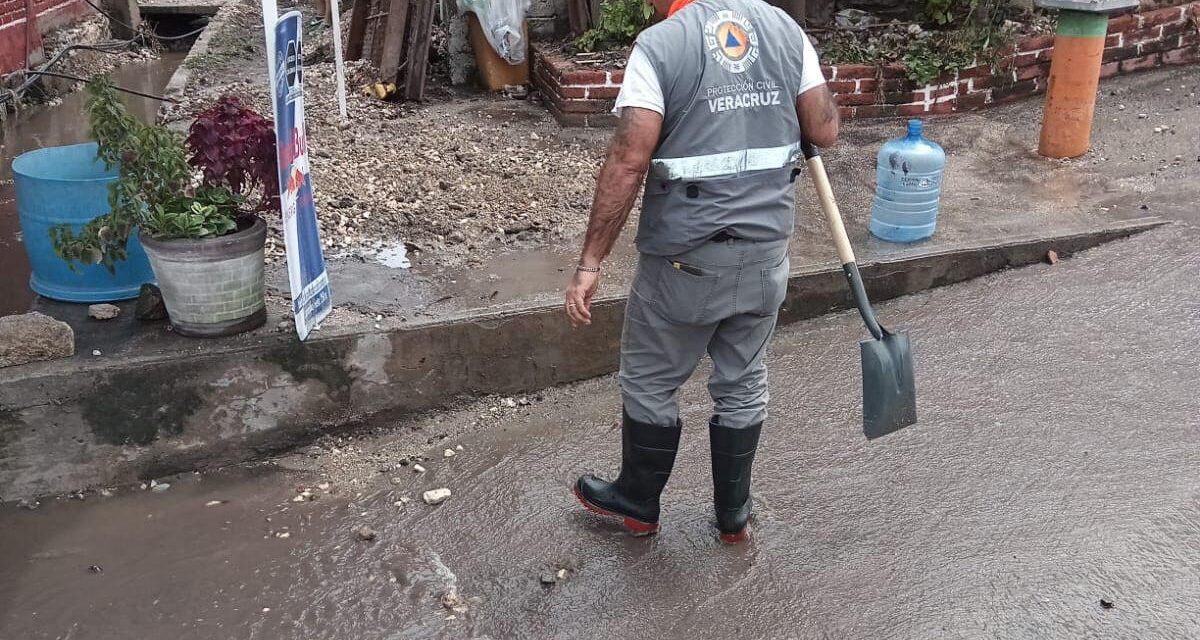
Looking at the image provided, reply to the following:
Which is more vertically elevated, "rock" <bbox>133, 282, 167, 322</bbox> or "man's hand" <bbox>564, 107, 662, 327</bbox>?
"man's hand" <bbox>564, 107, 662, 327</bbox>

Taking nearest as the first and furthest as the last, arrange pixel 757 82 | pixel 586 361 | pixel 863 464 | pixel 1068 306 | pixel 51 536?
pixel 757 82 < pixel 51 536 < pixel 863 464 < pixel 586 361 < pixel 1068 306

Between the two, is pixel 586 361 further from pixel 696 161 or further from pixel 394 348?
pixel 696 161

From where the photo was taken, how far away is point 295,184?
3.79 metres

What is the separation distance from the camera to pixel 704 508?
3635mm

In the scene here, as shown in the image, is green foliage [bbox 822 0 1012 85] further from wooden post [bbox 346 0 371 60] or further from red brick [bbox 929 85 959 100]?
wooden post [bbox 346 0 371 60]

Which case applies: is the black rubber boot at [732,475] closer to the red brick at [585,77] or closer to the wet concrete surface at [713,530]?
the wet concrete surface at [713,530]

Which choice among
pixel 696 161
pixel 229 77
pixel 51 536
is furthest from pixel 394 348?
pixel 229 77

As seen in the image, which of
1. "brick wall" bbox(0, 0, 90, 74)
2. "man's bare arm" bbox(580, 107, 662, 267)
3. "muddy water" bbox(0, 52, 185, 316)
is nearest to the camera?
"man's bare arm" bbox(580, 107, 662, 267)

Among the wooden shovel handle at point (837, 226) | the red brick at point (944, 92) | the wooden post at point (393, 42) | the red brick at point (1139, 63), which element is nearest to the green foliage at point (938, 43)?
the red brick at point (944, 92)

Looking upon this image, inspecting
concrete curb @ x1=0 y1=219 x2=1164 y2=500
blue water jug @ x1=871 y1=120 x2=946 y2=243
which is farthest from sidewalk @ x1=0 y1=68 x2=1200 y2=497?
blue water jug @ x1=871 y1=120 x2=946 y2=243

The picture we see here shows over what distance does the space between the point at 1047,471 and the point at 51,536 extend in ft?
11.5

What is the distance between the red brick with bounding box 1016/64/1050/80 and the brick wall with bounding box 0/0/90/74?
853 cm

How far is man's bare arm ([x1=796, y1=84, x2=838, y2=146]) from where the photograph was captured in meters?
3.02

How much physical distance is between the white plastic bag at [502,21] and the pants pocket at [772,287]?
17.5 ft
